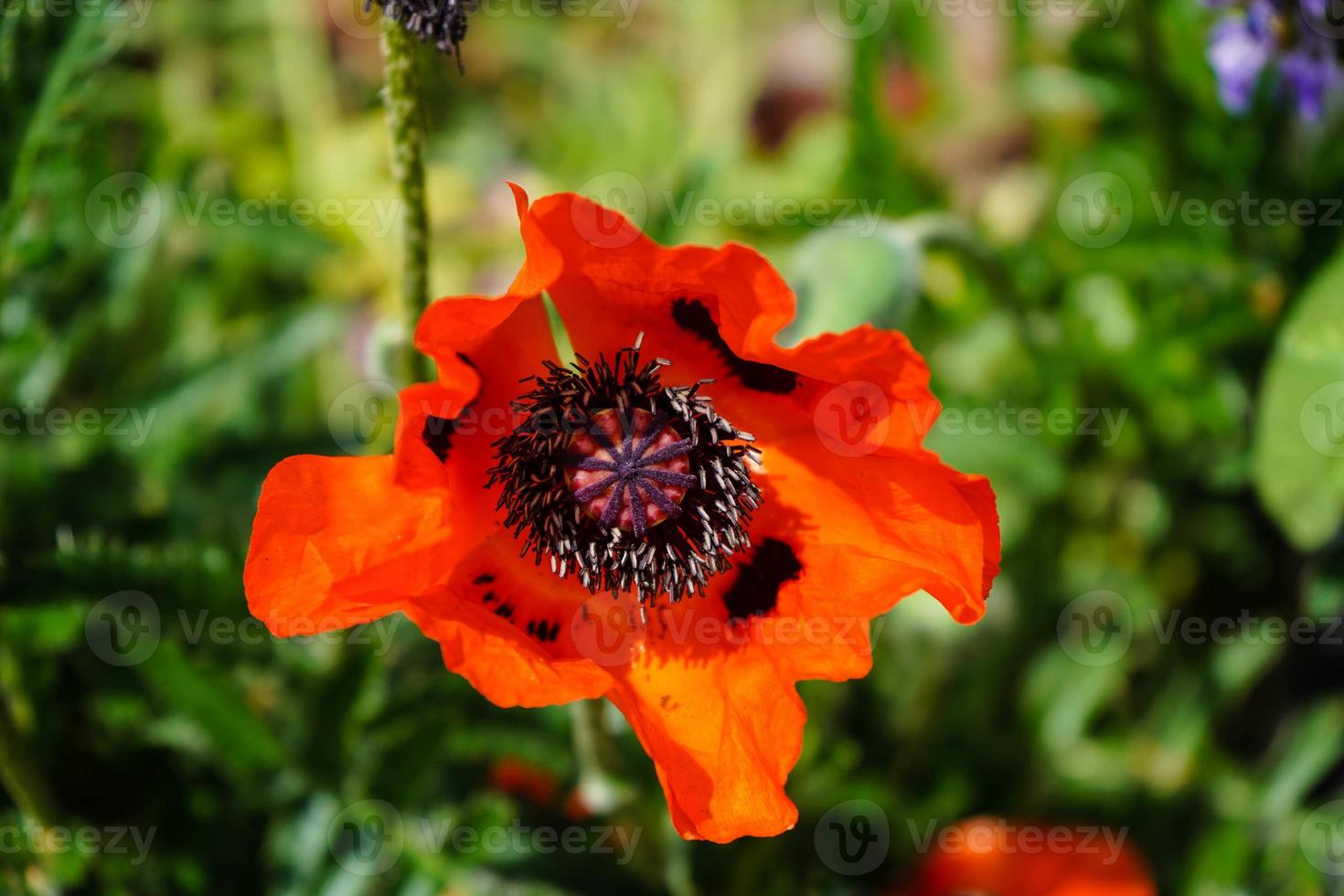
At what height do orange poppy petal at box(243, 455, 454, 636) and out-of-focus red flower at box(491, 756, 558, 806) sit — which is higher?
orange poppy petal at box(243, 455, 454, 636)

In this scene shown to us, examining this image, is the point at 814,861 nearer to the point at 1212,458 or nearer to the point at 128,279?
the point at 1212,458

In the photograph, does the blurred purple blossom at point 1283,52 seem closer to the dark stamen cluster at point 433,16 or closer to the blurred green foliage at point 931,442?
the blurred green foliage at point 931,442

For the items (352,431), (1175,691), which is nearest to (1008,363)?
(1175,691)

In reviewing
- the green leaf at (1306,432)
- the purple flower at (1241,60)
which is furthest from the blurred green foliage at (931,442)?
the purple flower at (1241,60)

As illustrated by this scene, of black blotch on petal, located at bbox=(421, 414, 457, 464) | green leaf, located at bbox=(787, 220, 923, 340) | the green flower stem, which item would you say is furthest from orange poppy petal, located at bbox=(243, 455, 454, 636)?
green leaf, located at bbox=(787, 220, 923, 340)

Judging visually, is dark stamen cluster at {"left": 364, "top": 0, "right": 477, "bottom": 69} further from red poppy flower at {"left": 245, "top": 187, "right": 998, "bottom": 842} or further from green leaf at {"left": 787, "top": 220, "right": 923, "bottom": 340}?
green leaf at {"left": 787, "top": 220, "right": 923, "bottom": 340}

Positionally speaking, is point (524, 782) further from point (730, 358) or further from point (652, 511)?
point (730, 358)
